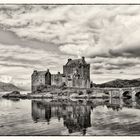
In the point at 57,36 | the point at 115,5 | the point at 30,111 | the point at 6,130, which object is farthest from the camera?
the point at 30,111

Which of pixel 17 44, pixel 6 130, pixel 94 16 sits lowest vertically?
pixel 6 130

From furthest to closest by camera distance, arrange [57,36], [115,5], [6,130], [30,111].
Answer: [30,111], [57,36], [115,5], [6,130]

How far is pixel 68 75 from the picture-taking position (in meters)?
9.09

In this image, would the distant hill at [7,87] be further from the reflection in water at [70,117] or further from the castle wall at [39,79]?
the reflection in water at [70,117]

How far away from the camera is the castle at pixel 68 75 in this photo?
27.9 ft

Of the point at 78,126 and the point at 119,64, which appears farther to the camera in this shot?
the point at 119,64

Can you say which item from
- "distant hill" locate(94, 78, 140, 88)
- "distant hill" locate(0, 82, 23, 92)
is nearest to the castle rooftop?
"distant hill" locate(94, 78, 140, 88)

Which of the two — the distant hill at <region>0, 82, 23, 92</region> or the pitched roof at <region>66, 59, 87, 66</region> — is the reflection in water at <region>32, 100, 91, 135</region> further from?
the pitched roof at <region>66, 59, 87, 66</region>

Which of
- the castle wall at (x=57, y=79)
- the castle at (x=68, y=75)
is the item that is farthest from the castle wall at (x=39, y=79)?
the castle wall at (x=57, y=79)

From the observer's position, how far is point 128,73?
840 cm

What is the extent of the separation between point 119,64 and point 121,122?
164cm

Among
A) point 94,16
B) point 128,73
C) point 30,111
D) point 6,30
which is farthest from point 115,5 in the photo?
point 30,111

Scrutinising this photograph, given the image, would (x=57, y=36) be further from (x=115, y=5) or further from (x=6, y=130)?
(x=6, y=130)

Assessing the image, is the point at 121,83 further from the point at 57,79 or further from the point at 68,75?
the point at 57,79
